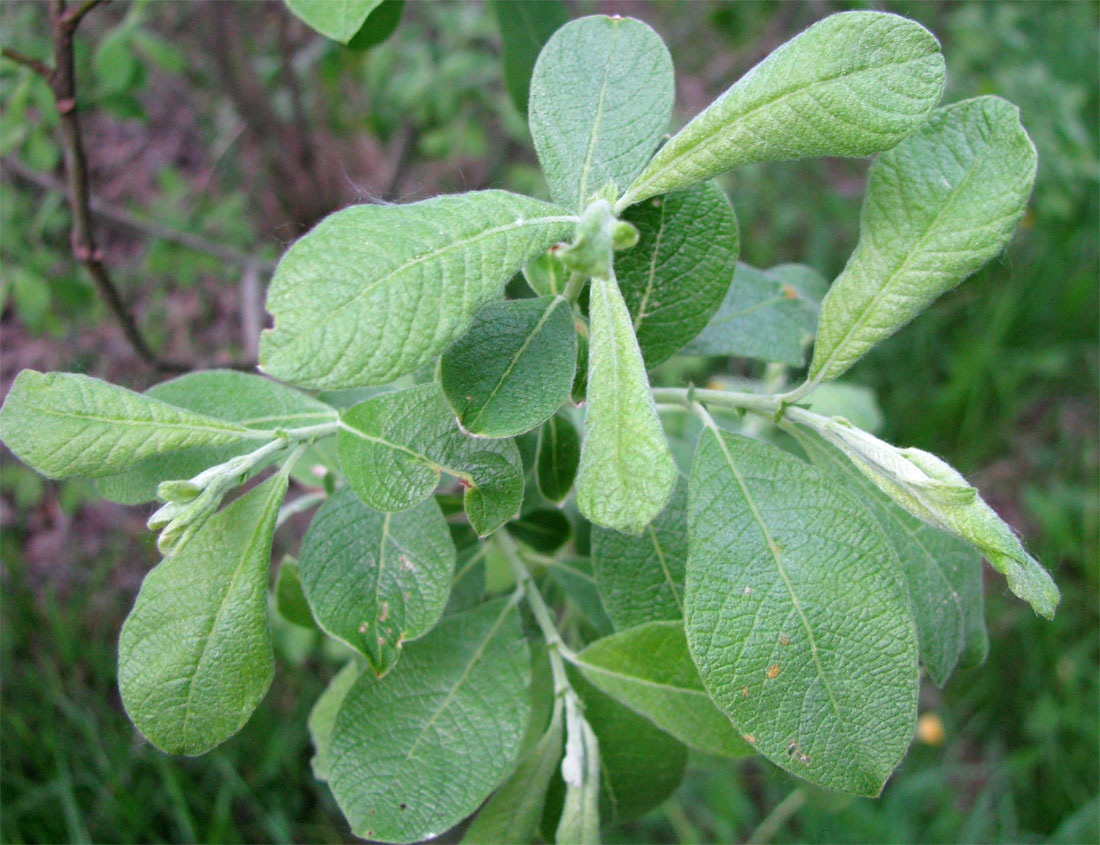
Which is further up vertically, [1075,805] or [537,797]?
[537,797]

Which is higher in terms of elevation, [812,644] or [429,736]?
[812,644]

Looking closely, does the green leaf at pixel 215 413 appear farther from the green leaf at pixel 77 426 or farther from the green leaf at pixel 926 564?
the green leaf at pixel 926 564

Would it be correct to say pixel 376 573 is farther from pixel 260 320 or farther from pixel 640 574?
pixel 260 320

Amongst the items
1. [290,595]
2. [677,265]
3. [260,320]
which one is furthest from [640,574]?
[260,320]

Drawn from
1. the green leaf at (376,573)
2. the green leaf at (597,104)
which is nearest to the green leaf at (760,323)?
the green leaf at (597,104)

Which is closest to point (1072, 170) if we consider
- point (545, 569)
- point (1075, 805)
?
point (1075, 805)

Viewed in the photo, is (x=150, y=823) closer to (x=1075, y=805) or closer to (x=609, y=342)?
(x=609, y=342)
